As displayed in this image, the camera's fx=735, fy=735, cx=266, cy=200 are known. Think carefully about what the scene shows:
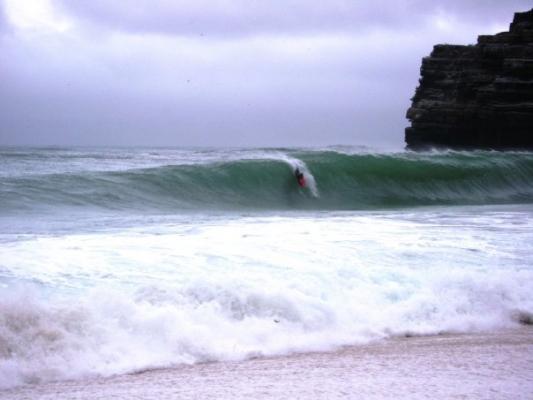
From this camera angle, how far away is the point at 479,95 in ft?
110

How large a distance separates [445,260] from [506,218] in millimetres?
4813

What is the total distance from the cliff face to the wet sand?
30.1 metres

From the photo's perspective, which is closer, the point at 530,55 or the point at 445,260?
the point at 445,260

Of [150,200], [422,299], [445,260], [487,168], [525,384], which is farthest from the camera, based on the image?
[487,168]

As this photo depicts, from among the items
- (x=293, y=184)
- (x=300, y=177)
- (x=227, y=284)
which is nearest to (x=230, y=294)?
(x=227, y=284)

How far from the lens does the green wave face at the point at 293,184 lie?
13211 mm

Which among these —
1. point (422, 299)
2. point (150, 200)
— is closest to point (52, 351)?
point (422, 299)

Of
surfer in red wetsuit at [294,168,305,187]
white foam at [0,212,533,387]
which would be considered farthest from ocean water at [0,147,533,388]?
surfer in red wetsuit at [294,168,305,187]

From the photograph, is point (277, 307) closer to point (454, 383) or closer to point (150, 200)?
point (454, 383)

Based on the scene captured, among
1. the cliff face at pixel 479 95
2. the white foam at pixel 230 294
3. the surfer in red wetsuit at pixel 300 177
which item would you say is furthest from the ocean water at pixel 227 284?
the cliff face at pixel 479 95

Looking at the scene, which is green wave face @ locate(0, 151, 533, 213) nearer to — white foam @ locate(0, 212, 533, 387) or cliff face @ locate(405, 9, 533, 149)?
white foam @ locate(0, 212, 533, 387)

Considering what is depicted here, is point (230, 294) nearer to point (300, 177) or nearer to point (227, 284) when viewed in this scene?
point (227, 284)

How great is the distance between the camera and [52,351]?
3852 millimetres

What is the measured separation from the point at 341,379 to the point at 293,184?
1498 centimetres
